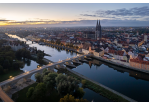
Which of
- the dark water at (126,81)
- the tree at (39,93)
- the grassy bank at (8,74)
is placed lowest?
the dark water at (126,81)

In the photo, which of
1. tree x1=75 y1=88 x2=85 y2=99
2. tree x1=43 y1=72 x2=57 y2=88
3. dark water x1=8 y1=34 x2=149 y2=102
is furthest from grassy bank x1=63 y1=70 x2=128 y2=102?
tree x1=43 y1=72 x2=57 y2=88

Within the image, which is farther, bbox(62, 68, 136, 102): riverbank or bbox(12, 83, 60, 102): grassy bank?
bbox(62, 68, 136, 102): riverbank

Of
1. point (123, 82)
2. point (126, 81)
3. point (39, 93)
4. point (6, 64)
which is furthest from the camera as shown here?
point (6, 64)

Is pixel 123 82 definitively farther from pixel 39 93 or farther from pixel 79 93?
pixel 39 93

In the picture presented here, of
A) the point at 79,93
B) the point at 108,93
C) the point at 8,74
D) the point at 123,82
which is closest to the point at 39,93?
the point at 79,93

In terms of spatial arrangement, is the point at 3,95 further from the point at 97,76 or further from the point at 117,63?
the point at 117,63

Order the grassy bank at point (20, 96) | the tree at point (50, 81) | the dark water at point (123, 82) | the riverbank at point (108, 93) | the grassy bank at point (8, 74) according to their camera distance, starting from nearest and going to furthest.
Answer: the grassy bank at point (20, 96) < the riverbank at point (108, 93) < the tree at point (50, 81) < the dark water at point (123, 82) < the grassy bank at point (8, 74)

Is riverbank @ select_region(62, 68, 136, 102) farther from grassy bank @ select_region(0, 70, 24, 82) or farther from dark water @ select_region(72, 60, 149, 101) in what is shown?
grassy bank @ select_region(0, 70, 24, 82)

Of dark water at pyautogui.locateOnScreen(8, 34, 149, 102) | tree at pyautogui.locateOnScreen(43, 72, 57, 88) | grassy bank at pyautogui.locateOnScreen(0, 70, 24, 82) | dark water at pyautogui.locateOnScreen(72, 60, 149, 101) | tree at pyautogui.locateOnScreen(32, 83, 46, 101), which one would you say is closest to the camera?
tree at pyautogui.locateOnScreen(32, 83, 46, 101)

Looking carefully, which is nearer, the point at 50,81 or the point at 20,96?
the point at 20,96

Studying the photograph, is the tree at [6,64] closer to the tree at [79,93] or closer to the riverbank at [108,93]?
the riverbank at [108,93]

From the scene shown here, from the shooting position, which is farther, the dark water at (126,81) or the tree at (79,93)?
the dark water at (126,81)

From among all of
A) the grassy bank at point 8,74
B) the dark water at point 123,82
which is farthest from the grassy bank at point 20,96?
the dark water at point 123,82
